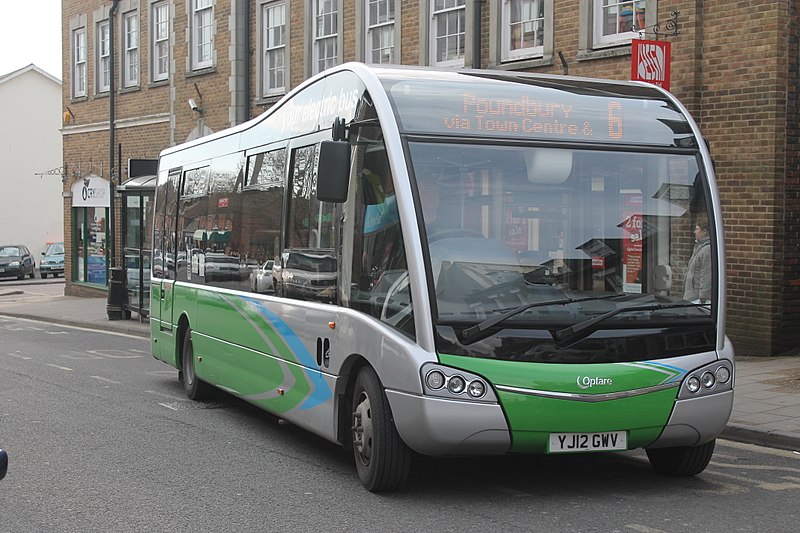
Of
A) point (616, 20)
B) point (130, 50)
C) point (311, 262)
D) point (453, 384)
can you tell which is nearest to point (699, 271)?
point (453, 384)

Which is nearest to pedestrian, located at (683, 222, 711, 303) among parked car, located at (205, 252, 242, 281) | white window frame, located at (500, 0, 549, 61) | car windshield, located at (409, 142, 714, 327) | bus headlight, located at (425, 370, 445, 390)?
car windshield, located at (409, 142, 714, 327)

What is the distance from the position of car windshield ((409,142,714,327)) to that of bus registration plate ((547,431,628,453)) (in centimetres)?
68

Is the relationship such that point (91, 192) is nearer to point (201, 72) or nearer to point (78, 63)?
point (78, 63)

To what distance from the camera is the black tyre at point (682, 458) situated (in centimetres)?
756

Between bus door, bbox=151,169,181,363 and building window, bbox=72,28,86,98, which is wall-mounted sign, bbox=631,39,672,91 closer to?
bus door, bbox=151,169,181,363

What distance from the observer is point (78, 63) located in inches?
1351

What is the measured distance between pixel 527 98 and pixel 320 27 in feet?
54.5

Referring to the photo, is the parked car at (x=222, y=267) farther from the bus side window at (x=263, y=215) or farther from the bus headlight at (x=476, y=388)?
the bus headlight at (x=476, y=388)

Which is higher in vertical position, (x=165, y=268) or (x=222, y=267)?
(x=222, y=267)

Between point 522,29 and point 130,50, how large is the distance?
1601 centimetres

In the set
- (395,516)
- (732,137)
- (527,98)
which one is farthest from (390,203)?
(732,137)

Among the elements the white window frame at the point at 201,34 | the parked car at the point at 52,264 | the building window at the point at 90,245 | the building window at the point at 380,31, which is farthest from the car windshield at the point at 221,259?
the parked car at the point at 52,264

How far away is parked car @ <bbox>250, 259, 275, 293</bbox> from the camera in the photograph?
9344 millimetres

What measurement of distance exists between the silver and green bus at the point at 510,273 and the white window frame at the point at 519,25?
33.1ft
